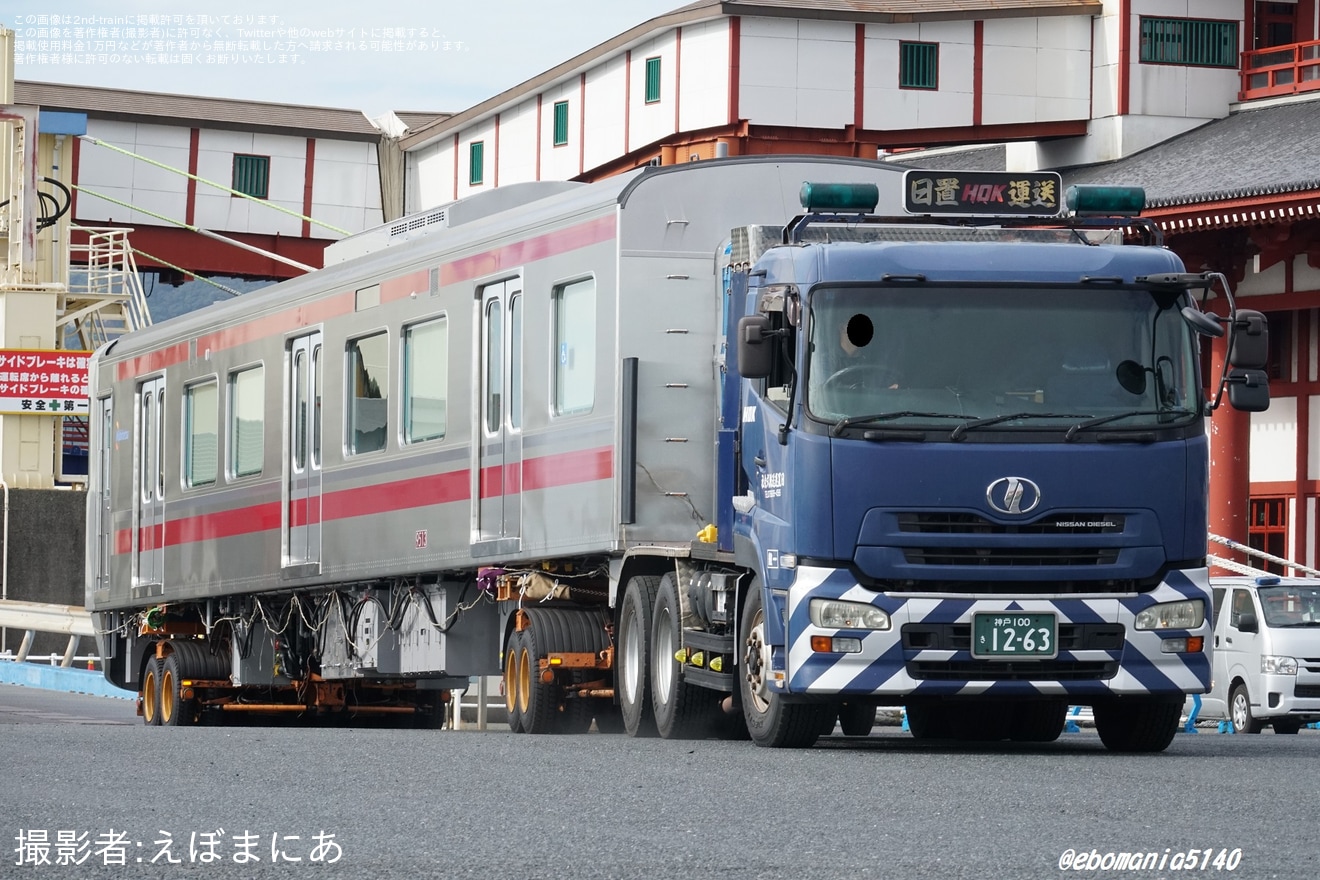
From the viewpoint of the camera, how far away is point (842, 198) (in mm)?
13625

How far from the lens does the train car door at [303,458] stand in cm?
1956

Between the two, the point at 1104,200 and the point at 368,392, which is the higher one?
the point at 1104,200

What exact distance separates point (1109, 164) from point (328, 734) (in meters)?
21.6

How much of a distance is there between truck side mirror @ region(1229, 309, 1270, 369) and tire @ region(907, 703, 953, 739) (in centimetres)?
373

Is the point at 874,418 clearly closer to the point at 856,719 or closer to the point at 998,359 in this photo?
the point at 998,359

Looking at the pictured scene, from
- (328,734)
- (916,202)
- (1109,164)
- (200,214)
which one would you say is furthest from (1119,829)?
(200,214)

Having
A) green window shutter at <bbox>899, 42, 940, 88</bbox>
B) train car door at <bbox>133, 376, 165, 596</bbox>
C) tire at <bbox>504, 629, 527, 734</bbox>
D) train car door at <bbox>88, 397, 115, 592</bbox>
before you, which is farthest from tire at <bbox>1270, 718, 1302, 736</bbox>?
green window shutter at <bbox>899, 42, 940, 88</bbox>

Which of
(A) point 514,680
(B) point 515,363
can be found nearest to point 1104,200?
(B) point 515,363

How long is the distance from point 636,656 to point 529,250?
9.85 ft

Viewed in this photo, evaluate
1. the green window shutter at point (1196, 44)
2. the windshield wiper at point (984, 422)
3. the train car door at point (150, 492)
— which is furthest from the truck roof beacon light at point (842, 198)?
the green window shutter at point (1196, 44)

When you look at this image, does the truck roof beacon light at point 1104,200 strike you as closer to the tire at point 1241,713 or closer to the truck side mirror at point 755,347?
the truck side mirror at point 755,347

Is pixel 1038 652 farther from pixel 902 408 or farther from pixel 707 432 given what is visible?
pixel 707 432

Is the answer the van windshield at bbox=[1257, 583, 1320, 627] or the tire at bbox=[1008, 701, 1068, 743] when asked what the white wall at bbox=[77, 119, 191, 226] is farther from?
the tire at bbox=[1008, 701, 1068, 743]

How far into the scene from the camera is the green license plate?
41.0ft
